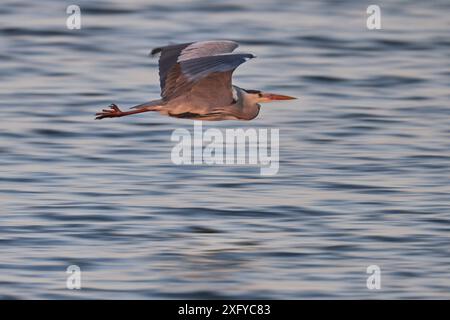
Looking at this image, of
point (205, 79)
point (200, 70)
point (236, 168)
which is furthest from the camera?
point (236, 168)

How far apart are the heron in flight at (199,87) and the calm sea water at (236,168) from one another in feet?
2.40

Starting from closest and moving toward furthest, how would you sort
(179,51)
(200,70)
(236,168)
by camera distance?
(200,70), (179,51), (236,168)

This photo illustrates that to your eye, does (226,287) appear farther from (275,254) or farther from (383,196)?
(383,196)

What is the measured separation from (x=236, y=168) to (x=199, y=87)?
5.63ft

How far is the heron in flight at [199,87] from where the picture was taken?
9.42m

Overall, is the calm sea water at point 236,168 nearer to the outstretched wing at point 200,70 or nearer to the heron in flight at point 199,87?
the heron in flight at point 199,87

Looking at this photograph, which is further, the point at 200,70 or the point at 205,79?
the point at 205,79

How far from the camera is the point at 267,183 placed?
37.4ft

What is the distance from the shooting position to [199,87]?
407 inches

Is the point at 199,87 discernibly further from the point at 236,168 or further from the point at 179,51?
the point at 236,168

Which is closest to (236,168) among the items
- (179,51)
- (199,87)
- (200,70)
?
(199,87)

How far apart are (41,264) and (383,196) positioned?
3.02 meters

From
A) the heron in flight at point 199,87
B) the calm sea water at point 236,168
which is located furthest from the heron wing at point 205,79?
the calm sea water at point 236,168
